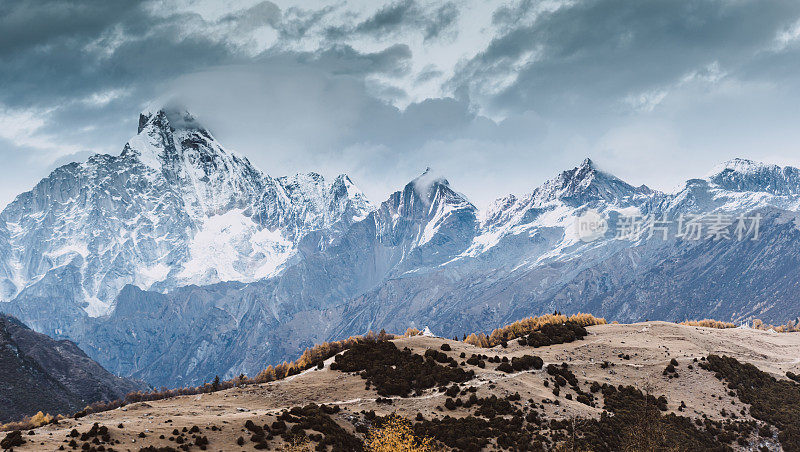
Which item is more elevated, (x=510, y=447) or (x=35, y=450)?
(x=35, y=450)

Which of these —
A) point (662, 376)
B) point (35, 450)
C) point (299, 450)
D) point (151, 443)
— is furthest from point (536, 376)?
point (35, 450)

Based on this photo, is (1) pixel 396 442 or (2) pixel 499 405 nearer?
(1) pixel 396 442

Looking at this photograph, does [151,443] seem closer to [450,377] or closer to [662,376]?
[450,377]

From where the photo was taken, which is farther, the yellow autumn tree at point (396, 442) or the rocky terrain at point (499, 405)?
the rocky terrain at point (499, 405)

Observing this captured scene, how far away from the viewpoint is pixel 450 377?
364 feet

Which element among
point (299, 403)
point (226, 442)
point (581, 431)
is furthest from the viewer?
point (299, 403)

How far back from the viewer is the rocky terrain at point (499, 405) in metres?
80.0

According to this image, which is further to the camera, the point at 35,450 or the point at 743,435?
the point at 743,435

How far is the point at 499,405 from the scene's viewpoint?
97750 mm

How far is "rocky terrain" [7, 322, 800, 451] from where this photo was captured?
80.0 metres

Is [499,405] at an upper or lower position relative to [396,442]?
lower

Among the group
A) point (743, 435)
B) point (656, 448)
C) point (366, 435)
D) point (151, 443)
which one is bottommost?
point (743, 435)

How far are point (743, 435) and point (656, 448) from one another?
1316 inches

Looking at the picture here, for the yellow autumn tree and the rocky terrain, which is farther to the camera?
the rocky terrain
